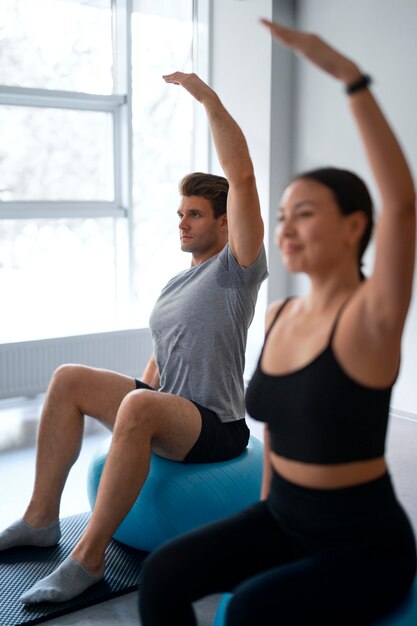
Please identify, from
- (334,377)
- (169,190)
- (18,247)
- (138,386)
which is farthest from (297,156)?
(334,377)

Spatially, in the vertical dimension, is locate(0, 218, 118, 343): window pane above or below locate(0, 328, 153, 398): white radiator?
above

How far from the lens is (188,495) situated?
1.92 metres

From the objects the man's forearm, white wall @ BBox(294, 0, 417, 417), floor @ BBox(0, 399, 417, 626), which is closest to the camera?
the man's forearm

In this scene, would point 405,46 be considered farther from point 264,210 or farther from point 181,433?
point 181,433

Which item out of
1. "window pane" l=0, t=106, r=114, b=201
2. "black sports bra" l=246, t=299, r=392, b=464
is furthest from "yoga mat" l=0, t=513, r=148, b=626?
"window pane" l=0, t=106, r=114, b=201

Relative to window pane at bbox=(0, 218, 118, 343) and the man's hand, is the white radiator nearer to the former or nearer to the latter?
window pane at bbox=(0, 218, 118, 343)

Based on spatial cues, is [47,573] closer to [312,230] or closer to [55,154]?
[312,230]

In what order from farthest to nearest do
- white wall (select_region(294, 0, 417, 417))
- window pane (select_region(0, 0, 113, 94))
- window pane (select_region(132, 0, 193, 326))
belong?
window pane (select_region(132, 0, 193, 326))
window pane (select_region(0, 0, 113, 94))
white wall (select_region(294, 0, 417, 417))

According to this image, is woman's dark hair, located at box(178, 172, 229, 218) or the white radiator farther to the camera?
the white radiator

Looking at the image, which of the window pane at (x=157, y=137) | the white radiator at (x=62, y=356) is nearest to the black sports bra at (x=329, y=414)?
the white radiator at (x=62, y=356)

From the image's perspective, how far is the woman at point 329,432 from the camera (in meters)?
1.05

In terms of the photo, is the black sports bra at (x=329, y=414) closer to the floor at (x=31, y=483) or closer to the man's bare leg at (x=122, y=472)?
the man's bare leg at (x=122, y=472)

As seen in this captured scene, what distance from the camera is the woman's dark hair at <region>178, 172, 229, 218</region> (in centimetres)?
201

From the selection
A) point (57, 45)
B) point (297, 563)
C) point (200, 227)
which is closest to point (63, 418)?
point (200, 227)
